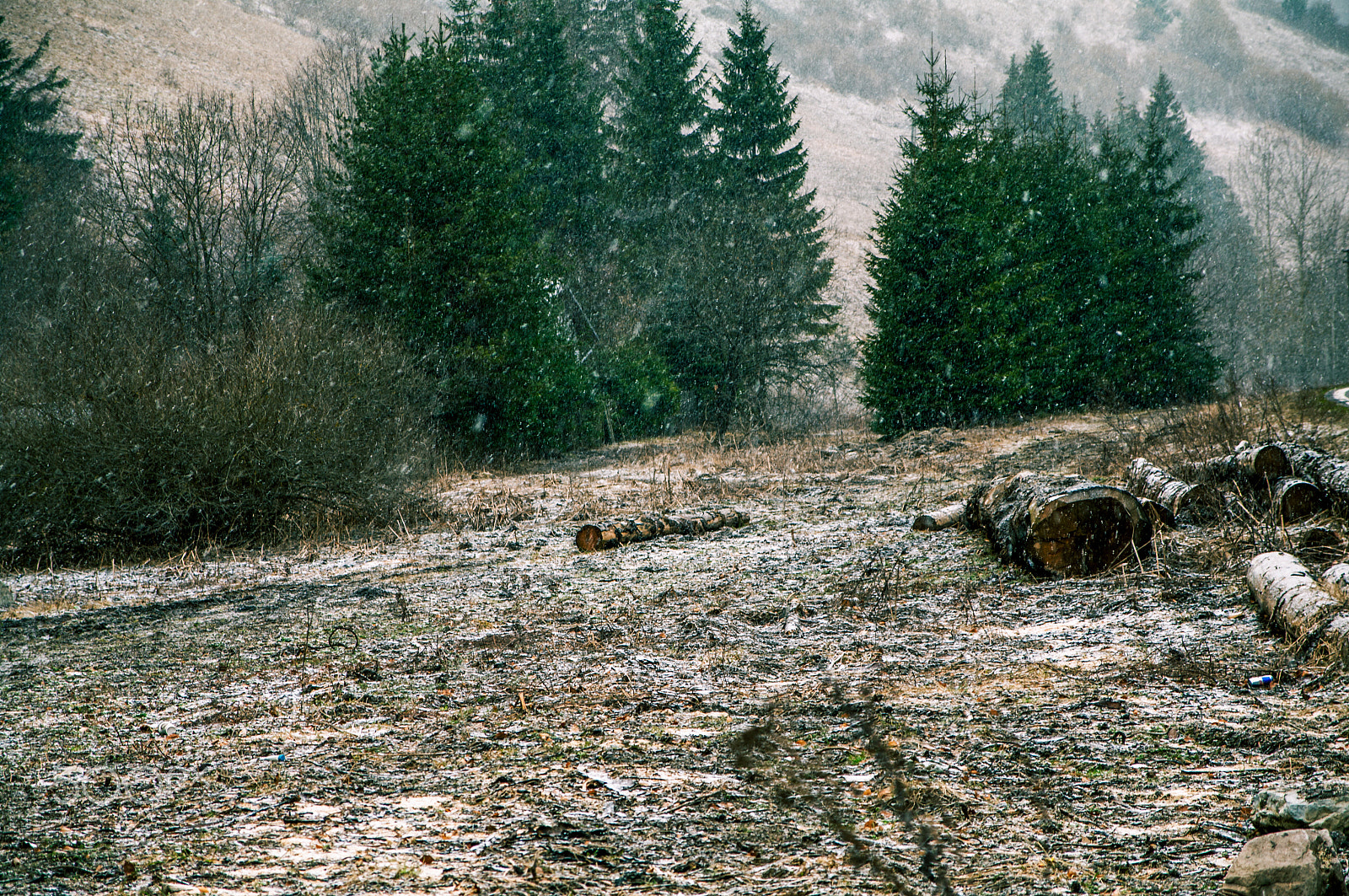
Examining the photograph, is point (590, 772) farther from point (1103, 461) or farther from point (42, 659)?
point (1103, 461)

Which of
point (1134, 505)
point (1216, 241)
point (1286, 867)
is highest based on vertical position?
point (1216, 241)

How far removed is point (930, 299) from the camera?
20.4 m

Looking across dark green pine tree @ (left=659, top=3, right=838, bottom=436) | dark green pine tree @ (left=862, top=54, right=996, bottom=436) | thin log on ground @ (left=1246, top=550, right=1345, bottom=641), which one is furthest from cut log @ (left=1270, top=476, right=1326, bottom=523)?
dark green pine tree @ (left=659, top=3, right=838, bottom=436)

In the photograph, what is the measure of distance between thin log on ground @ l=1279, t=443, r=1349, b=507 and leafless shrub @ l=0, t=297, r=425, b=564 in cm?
882

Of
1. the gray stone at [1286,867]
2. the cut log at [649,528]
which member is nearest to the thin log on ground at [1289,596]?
the gray stone at [1286,867]

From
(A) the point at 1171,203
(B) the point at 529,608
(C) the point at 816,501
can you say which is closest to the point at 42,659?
(B) the point at 529,608

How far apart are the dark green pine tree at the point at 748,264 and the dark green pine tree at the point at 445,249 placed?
5.24 metres

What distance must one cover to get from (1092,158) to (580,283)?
1717 centimetres

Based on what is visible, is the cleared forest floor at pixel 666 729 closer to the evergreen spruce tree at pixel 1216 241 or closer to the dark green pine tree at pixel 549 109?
the dark green pine tree at pixel 549 109

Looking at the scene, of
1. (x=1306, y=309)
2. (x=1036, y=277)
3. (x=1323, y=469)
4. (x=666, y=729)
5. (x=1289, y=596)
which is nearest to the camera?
(x=666, y=729)

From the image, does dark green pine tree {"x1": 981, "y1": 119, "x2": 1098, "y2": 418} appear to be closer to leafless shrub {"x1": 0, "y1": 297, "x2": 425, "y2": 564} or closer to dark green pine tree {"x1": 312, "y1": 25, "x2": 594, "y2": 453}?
dark green pine tree {"x1": 312, "y1": 25, "x2": 594, "y2": 453}

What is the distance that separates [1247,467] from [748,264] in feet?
52.2

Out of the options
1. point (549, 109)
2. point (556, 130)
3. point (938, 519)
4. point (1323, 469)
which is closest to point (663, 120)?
point (556, 130)

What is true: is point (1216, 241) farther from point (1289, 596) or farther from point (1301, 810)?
point (1301, 810)
